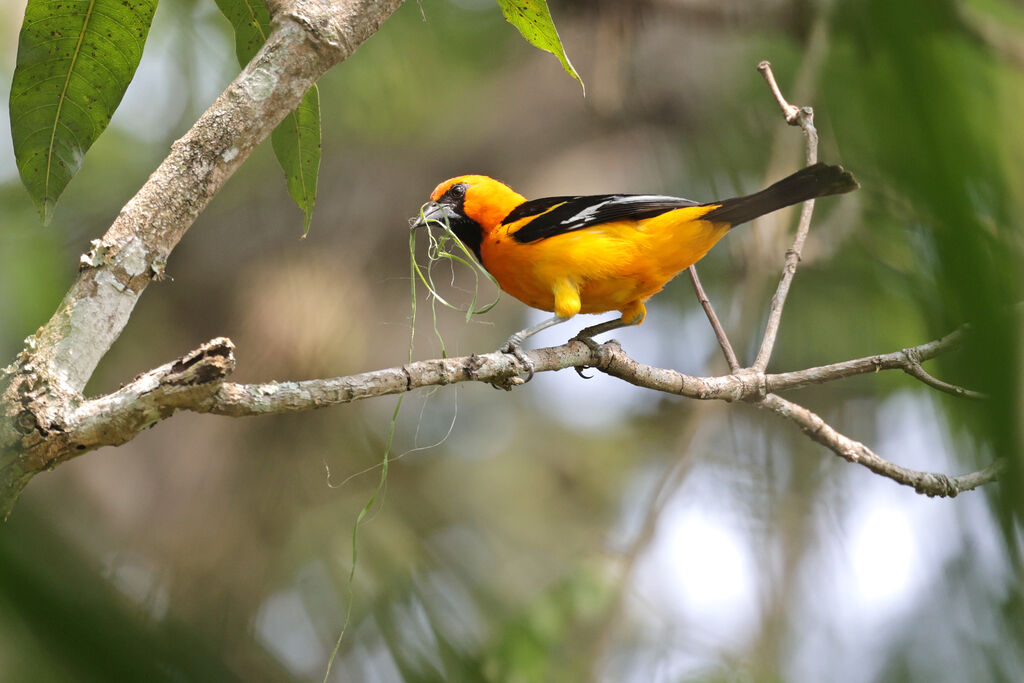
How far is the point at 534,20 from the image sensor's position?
1.71 metres

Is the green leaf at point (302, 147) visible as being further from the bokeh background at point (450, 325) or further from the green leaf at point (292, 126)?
the bokeh background at point (450, 325)

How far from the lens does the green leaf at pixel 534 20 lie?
1.69m

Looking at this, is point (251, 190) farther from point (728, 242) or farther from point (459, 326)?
point (728, 242)

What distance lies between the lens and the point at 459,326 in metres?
4.37

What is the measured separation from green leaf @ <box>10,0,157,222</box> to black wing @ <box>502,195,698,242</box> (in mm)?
1429

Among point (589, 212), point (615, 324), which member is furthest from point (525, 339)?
point (589, 212)

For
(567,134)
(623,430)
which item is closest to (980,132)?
(567,134)

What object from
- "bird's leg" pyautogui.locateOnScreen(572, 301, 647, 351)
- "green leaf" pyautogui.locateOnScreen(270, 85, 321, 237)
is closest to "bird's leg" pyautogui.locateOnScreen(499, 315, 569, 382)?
"bird's leg" pyautogui.locateOnScreen(572, 301, 647, 351)

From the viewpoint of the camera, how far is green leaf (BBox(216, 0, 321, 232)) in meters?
1.89

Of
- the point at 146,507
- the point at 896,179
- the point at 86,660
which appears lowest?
the point at 86,660

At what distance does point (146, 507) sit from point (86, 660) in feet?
13.4

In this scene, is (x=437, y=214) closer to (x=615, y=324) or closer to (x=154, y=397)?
(x=615, y=324)

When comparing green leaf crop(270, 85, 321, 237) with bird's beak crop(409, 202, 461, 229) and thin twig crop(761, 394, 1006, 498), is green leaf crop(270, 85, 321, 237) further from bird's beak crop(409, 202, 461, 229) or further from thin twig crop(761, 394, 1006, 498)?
thin twig crop(761, 394, 1006, 498)

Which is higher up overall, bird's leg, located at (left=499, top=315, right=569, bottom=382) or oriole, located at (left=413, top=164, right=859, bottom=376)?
oriole, located at (left=413, top=164, right=859, bottom=376)
